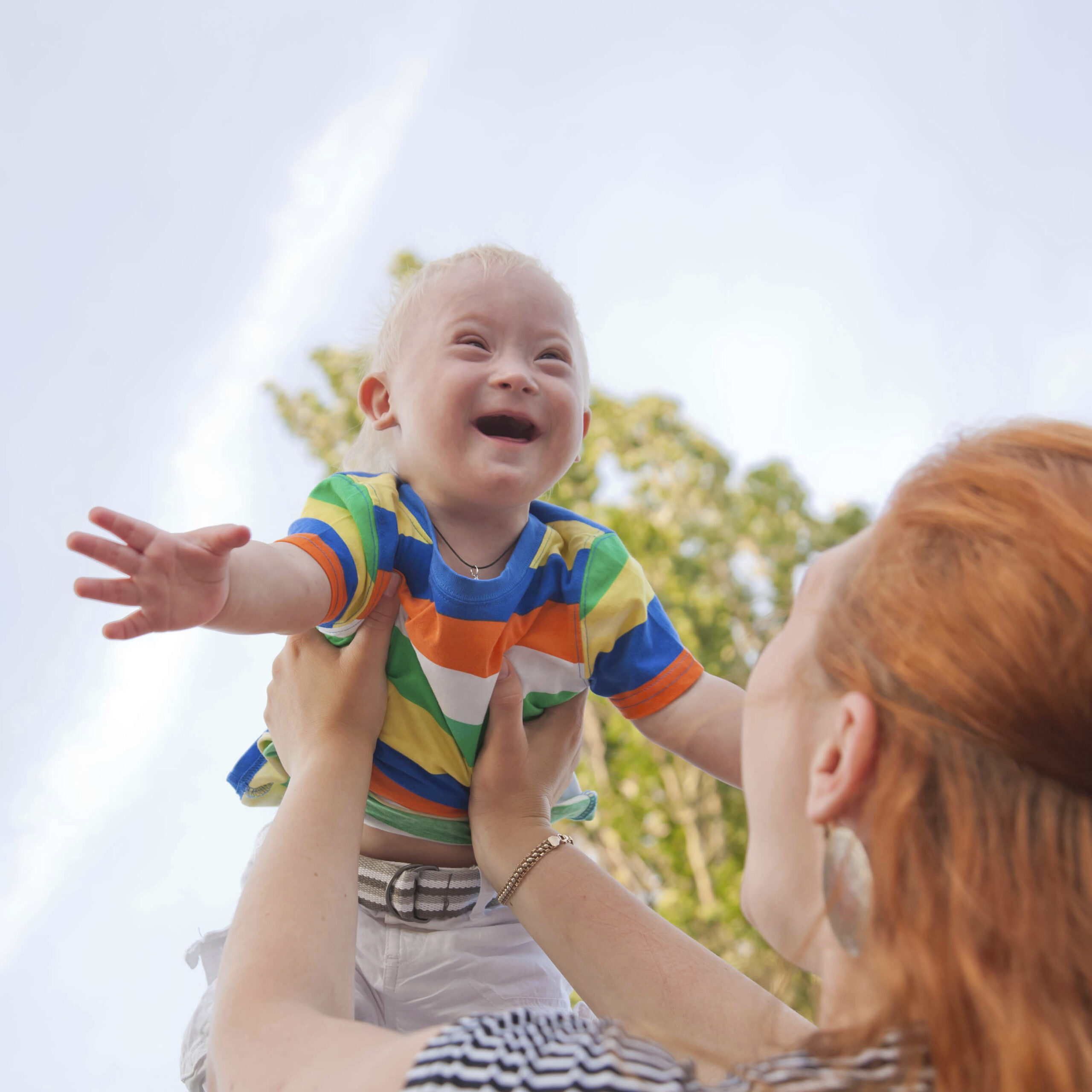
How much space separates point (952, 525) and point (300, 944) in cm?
95

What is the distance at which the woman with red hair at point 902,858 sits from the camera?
0.80m

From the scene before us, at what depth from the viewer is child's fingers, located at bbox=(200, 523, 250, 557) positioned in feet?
3.92

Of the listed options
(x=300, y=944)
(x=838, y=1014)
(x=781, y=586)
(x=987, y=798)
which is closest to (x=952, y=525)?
(x=987, y=798)

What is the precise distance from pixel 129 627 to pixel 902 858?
939 mm

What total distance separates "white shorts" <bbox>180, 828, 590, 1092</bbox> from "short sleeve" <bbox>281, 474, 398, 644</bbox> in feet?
1.88

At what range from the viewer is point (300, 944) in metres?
1.17

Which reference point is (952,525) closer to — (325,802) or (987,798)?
(987,798)

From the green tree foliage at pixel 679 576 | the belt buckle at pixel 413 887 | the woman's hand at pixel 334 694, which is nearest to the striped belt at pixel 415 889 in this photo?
the belt buckle at pixel 413 887

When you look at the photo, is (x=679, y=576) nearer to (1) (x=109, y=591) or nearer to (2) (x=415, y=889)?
(2) (x=415, y=889)

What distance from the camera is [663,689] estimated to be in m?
1.77

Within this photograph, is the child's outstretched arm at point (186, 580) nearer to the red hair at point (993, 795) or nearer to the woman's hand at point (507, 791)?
the woman's hand at point (507, 791)

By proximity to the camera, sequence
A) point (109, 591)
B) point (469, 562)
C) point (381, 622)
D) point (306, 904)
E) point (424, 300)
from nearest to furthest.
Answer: point (109, 591) → point (306, 904) → point (381, 622) → point (469, 562) → point (424, 300)

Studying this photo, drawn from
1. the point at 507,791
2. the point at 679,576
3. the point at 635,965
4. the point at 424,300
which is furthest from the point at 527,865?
the point at 679,576

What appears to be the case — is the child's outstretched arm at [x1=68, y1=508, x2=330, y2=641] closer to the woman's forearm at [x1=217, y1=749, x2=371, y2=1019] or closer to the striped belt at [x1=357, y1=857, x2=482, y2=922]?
the woman's forearm at [x1=217, y1=749, x2=371, y2=1019]
